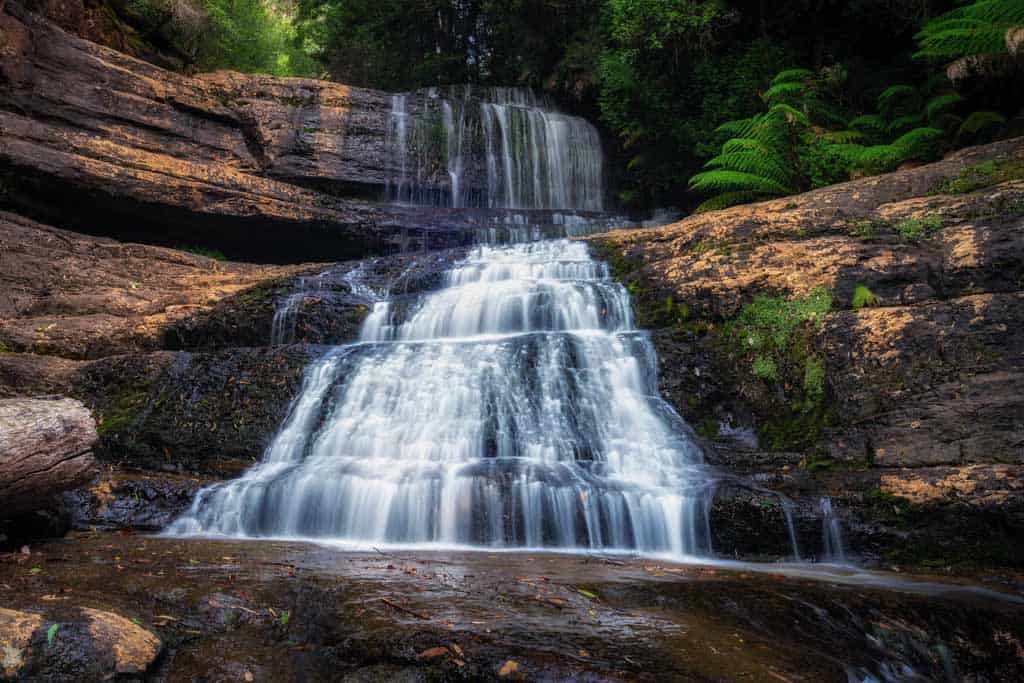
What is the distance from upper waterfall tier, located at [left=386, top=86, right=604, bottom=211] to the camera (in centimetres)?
1477

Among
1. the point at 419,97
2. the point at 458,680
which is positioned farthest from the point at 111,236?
the point at 458,680

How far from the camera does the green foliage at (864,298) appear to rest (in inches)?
252

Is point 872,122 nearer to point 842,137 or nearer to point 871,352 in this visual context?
point 842,137

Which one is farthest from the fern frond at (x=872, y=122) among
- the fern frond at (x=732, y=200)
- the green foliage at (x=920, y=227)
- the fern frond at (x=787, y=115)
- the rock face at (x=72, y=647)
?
the rock face at (x=72, y=647)

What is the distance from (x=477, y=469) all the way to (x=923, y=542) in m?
3.50

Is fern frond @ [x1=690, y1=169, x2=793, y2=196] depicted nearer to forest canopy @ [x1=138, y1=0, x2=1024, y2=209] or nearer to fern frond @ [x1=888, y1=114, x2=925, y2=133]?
forest canopy @ [x1=138, y1=0, x2=1024, y2=209]

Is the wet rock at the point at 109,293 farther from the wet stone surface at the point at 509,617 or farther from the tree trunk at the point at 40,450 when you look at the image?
the wet stone surface at the point at 509,617

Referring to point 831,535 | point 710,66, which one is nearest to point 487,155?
point 710,66

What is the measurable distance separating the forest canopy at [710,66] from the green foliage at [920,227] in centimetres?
302

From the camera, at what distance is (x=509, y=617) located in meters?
2.86

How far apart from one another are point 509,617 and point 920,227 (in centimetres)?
643

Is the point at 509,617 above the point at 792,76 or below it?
below

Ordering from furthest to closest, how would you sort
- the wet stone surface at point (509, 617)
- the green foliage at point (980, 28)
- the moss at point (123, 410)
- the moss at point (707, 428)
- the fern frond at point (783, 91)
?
1. the fern frond at point (783, 91)
2. the green foliage at point (980, 28)
3. the moss at point (123, 410)
4. the moss at point (707, 428)
5. the wet stone surface at point (509, 617)

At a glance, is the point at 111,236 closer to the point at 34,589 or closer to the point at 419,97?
Answer: the point at 419,97
